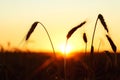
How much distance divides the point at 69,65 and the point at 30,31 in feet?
4.16

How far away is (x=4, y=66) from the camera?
4.41m

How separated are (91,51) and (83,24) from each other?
57cm

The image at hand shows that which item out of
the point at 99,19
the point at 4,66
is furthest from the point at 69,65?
the point at 99,19

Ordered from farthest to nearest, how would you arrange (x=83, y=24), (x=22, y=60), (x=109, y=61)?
(x=22, y=60)
(x=109, y=61)
(x=83, y=24)

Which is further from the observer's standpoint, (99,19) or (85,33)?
(85,33)

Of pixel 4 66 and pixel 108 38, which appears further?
pixel 4 66

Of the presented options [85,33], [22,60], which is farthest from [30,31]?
[22,60]

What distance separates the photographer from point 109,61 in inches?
162

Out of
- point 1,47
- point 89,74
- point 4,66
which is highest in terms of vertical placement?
point 1,47

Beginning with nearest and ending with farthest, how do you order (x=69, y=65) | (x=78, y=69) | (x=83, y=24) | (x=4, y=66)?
(x=83, y=24) → (x=4, y=66) → (x=69, y=65) → (x=78, y=69)

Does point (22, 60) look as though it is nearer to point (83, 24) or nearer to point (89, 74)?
point (89, 74)

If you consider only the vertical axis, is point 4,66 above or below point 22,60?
below

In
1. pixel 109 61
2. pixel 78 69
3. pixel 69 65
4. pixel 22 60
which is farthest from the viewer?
pixel 22 60

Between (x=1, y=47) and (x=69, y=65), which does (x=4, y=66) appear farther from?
(x=1, y=47)
